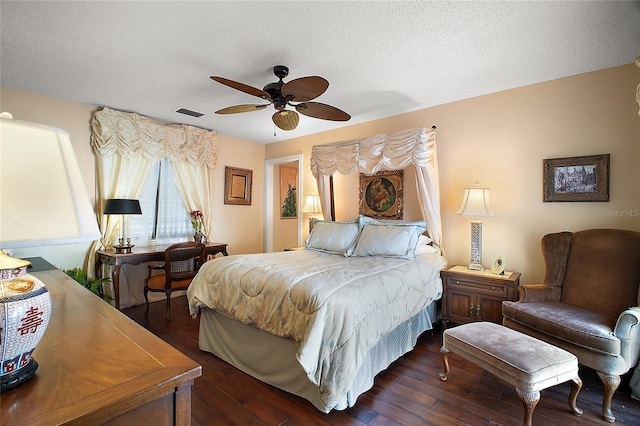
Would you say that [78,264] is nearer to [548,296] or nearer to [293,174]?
[293,174]

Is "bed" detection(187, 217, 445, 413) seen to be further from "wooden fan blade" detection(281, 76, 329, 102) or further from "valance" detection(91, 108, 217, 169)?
"valance" detection(91, 108, 217, 169)

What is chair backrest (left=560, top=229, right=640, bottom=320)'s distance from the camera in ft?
7.52

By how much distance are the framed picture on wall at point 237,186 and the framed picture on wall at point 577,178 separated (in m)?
4.39

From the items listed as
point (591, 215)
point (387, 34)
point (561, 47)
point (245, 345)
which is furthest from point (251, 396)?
point (561, 47)

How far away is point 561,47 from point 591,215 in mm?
1553

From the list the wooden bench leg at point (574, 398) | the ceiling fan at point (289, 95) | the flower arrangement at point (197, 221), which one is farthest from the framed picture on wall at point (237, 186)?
the wooden bench leg at point (574, 398)

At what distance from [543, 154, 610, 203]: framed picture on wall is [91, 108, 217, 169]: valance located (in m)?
4.50

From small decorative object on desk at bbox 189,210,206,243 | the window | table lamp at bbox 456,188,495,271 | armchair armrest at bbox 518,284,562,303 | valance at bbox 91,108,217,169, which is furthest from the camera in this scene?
small decorative object on desk at bbox 189,210,206,243

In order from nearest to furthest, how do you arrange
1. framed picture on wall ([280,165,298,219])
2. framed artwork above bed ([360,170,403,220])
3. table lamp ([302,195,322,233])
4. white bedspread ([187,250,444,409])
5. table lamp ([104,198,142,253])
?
white bedspread ([187,250,444,409]) < table lamp ([104,198,142,253]) < framed artwork above bed ([360,170,403,220]) < table lamp ([302,195,322,233]) < framed picture on wall ([280,165,298,219])

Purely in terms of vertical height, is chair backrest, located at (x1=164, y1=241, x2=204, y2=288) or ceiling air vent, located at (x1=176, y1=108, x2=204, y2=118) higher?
ceiling air vent, located at (x1=176, y1=108, x2=204, y2=118)

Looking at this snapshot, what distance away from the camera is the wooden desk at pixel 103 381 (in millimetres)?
596

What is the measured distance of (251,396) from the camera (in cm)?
207

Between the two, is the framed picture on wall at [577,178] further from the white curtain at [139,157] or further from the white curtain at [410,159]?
the white curtain at [139,157]

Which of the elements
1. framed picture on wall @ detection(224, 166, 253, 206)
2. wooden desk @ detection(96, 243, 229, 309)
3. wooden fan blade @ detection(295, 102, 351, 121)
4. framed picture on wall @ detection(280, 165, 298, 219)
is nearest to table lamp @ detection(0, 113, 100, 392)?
wooden fan blade @ detection(295, 102, 351, 121)
